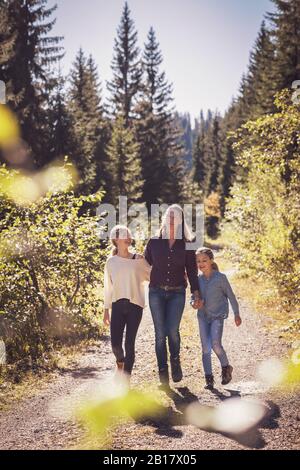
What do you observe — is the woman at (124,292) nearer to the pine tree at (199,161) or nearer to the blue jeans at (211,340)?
the blue jeans at (211,340)

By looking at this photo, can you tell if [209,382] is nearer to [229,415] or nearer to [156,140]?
[229,415]

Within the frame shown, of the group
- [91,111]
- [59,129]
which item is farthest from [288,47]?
[91,111]

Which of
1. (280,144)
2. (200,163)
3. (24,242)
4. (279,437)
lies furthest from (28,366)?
(200,163)

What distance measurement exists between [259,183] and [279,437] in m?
12.2

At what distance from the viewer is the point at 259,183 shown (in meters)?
15.8

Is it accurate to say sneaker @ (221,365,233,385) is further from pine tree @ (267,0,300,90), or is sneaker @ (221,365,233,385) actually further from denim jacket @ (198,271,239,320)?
pine tree @ (267,0,300,90)

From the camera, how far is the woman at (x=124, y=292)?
6156 mm

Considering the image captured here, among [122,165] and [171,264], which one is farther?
[122,165]

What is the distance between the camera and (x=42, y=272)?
31.9 ft

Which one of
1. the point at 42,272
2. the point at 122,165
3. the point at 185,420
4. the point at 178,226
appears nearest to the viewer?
the point at 185,420

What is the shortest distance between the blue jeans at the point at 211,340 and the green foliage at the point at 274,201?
2.08 meters

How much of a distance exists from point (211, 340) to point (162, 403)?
123 centimetres

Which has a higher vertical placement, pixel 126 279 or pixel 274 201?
pixel 274 201

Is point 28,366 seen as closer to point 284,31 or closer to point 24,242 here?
point 24,242
